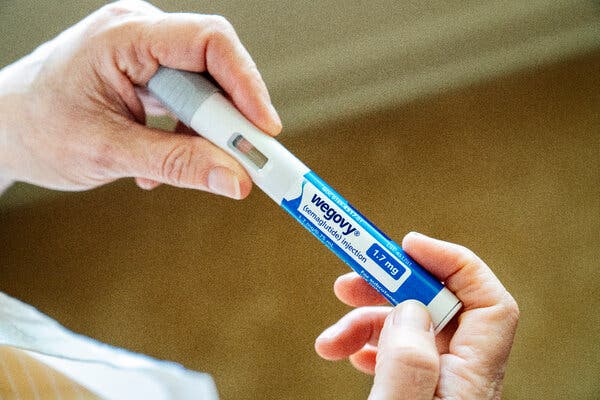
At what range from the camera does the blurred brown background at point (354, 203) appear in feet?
3.34

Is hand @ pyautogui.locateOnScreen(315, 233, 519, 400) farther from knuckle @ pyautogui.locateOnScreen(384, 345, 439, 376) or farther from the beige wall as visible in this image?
the beige wall

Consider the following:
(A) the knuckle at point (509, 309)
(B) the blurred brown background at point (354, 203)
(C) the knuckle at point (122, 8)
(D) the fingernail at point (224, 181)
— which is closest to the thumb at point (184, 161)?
(D) the fingernail at point (224, 181)

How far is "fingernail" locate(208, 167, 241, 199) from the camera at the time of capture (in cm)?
55

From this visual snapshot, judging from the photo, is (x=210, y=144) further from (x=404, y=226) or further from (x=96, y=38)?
(x=404, y=226)

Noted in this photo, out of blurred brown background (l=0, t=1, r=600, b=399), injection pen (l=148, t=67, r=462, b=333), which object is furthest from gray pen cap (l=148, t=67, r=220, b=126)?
blurred brown background (l=0, t=1, r=600, b=399)

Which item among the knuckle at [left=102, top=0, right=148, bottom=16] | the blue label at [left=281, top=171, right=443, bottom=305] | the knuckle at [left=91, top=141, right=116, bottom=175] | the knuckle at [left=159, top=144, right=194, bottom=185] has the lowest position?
the knuckle at [left=91, top=141, right=116, bottom=175]

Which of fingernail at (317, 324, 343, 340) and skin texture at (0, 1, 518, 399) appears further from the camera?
fingernail at (317, 324, 343, 340)

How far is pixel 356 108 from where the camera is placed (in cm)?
114

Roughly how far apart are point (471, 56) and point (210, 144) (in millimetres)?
762

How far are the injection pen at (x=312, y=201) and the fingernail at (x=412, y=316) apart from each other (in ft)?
0.07

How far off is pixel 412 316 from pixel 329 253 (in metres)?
0.54

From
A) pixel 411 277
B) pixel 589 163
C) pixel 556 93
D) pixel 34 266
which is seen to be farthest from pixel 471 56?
pixel 34 266

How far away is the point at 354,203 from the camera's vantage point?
1.07m

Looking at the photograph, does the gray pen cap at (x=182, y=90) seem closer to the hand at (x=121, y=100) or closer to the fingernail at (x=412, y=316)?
the hand at (x=121, y=100)
